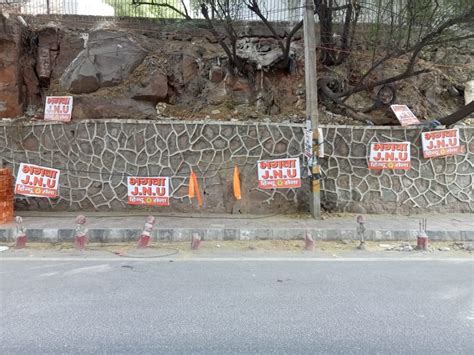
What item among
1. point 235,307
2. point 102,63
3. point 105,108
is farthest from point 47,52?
point 235,307

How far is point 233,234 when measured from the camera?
318 inches

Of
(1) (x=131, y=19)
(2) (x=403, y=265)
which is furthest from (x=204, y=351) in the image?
(1) (x=131, y=19)

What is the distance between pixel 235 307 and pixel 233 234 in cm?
371

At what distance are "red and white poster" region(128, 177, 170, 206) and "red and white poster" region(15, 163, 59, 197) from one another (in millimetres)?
1834

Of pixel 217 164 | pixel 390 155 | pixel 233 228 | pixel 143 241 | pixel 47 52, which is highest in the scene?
pixel 47 52

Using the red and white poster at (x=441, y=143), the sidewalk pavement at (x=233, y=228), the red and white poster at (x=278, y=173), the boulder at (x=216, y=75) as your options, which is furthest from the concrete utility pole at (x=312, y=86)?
the boulder at (x=216, y=75)

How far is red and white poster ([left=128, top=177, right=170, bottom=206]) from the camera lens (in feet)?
32.3

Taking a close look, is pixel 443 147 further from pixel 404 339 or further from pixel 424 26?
pixel 404 339

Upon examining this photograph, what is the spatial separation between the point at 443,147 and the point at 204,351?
8975 mm

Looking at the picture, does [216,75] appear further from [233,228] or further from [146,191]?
[233,228]

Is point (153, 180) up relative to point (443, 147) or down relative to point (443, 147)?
down

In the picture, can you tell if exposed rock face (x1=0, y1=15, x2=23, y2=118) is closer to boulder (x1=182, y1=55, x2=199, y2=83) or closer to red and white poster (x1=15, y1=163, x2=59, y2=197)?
red and white poster (x1=15, y1=163, x2=59, y2=197)

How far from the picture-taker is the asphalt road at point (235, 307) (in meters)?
3.53

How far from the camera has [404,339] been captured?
11.9 feet
